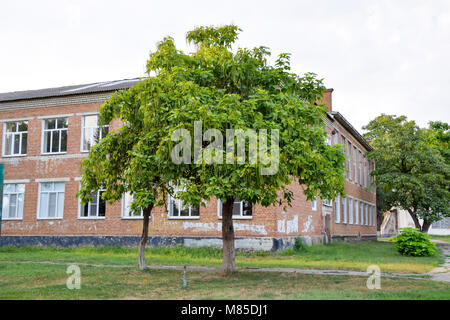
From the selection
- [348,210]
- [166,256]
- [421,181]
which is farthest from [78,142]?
[421,181]

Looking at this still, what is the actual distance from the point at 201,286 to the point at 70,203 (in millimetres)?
15335

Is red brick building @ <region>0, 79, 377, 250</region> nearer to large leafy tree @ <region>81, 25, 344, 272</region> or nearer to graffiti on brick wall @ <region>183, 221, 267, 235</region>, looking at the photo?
graffiti on brick wall @ <region>183, 221, 267, 235</region>

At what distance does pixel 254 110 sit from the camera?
1138cm

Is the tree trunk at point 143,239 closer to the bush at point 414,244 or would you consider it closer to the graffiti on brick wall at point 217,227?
the graffiti on brick wall at point 217,227

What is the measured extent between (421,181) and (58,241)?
2545 centimetres

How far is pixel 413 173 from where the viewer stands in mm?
34875

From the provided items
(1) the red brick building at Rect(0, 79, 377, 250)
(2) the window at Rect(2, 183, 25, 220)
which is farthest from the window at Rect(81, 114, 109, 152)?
(2) the window at Rect(2, 183, 25, 220)

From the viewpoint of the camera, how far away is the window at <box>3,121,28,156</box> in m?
26.0

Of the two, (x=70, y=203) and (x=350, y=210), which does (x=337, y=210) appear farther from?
(x=70, y=203)

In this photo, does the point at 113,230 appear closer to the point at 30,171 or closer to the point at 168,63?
the point at 30,171

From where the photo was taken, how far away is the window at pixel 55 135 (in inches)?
986

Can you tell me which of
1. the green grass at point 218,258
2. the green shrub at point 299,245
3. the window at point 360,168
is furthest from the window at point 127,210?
the window at point 360,168

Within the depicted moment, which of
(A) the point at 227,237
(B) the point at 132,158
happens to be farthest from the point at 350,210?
(B) the point at 132,158

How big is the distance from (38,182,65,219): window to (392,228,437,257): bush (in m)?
17.0
